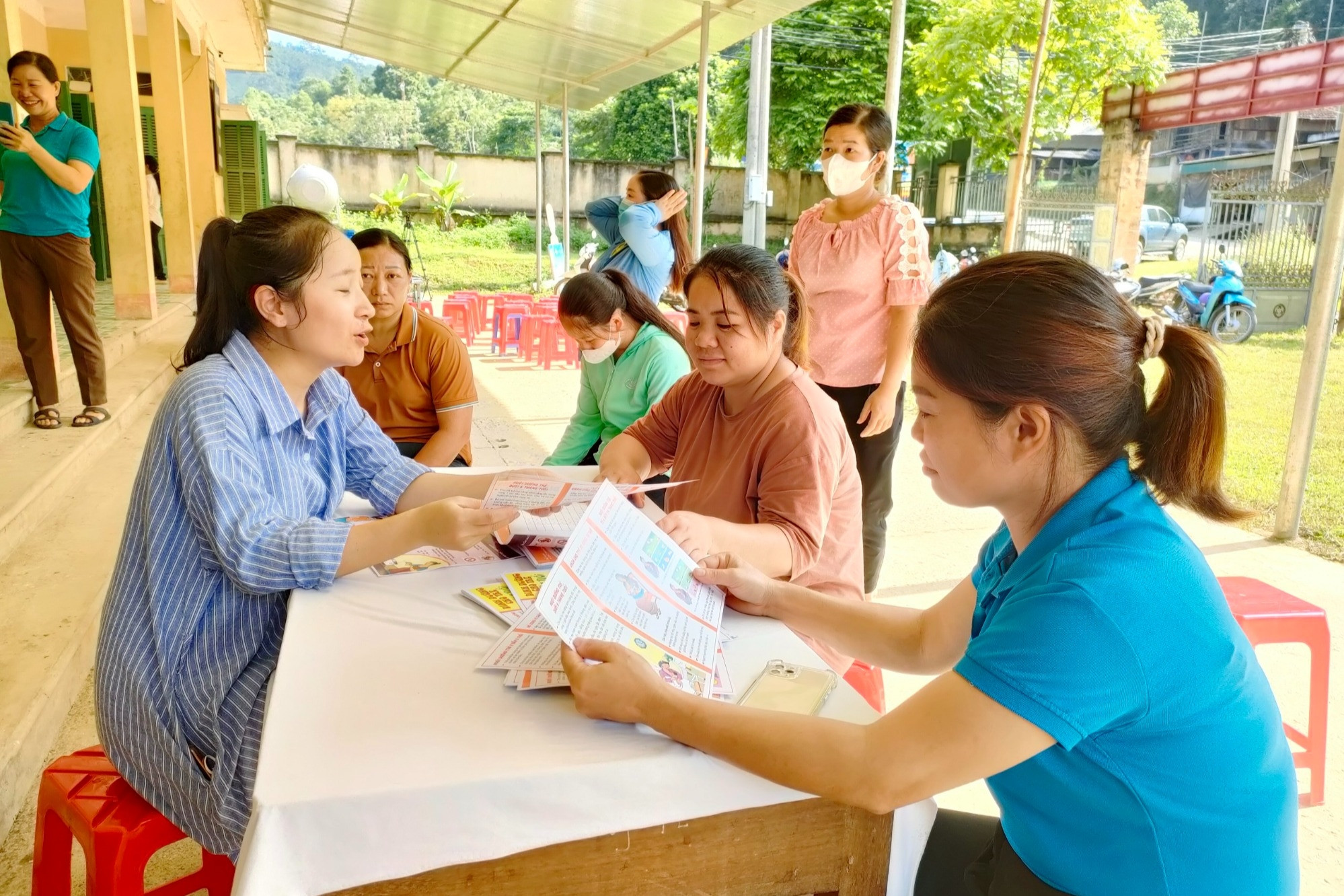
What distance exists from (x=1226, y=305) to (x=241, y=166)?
498 inches

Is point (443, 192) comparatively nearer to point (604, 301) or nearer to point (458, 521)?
point (604, 301)

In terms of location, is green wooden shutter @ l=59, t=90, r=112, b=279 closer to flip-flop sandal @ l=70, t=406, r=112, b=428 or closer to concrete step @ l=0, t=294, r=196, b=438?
concrete step @ l=0, t=294, r=196, b=438

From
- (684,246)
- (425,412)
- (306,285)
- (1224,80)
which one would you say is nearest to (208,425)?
(306,285)

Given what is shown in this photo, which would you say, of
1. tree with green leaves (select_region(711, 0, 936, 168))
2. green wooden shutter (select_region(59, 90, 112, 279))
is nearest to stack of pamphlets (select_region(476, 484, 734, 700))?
green wooden shutter (select_region(59, 90, 112, 279))

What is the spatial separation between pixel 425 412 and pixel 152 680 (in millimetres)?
1698

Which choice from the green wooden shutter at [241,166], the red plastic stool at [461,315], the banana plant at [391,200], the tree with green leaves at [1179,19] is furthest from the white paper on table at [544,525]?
the tree with green leaves at [1179,19]

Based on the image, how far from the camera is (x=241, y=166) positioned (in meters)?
13.9

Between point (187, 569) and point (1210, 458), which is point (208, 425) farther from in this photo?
point (1210, 458)

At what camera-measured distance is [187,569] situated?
1406 mm

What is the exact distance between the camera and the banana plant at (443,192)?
20234 mm

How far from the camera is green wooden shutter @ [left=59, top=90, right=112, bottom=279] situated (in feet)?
26.9

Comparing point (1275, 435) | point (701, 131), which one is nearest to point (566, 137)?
point (701, 131)

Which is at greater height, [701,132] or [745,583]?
[701,132]

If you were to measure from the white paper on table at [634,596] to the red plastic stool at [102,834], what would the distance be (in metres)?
0.73
